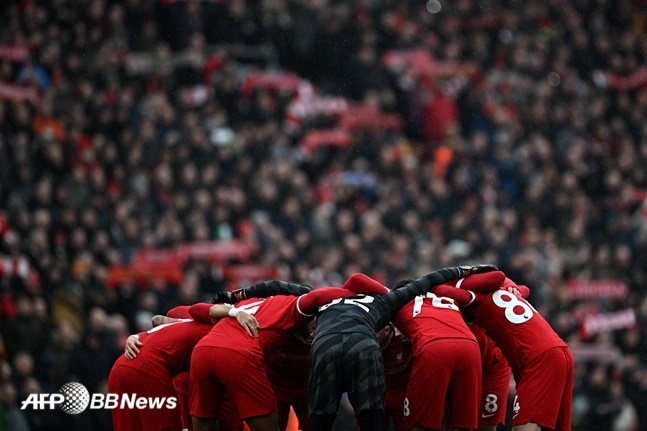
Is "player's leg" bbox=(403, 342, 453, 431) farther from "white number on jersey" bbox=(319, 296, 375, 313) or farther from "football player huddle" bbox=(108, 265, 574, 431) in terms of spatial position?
"white number on jersey" bbox=(319, 296, 375, 313)

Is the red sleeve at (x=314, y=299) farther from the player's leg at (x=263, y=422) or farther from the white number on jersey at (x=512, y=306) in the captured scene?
the white number on jersey at (x=512, y=306)

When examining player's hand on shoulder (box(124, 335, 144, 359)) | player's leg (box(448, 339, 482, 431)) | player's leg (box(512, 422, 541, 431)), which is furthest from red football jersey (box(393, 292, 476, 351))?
player's hand on shoulder (box(124, 335, 144, 359))

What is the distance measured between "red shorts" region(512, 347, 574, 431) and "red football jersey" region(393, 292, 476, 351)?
1.95ft

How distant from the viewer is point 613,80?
64.1 feet

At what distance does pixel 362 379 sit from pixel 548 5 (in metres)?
14.8

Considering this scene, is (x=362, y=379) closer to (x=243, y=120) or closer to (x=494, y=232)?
(x=494, y=232)

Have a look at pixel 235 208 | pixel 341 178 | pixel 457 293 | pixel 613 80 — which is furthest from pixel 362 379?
pixel 613 80

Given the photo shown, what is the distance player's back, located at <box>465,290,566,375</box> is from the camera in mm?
8180

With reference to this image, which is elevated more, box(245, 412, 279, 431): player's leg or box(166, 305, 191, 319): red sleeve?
box(166, 305, 191, 319): red sleeve

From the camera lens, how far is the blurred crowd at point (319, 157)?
13.0 m

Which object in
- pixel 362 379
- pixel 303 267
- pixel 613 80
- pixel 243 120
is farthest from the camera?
pixel 613 80

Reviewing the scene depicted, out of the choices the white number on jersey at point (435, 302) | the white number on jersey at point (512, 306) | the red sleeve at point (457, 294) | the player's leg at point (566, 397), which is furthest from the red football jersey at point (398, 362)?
the player's leg at point (566, 397)

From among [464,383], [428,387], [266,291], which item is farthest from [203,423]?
[464,383]

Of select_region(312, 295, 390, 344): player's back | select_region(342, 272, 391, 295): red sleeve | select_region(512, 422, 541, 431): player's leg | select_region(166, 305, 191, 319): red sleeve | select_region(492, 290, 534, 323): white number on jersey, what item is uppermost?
select_region(342, 272, 391, 295): red sleeve
